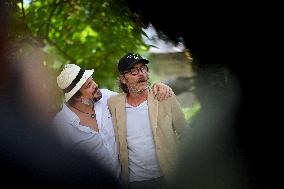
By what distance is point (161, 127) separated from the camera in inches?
125

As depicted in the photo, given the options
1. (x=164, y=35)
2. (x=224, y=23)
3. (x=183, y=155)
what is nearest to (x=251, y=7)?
(x=224, y=23)

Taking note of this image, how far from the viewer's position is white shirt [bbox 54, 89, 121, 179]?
124 inches

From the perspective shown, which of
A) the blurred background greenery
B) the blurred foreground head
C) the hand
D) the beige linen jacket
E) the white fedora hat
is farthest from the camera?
the blurred background greenery

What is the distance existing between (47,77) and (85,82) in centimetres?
145

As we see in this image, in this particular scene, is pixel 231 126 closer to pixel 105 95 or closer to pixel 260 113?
pixel 260 113

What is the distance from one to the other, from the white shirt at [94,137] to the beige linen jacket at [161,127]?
0.07 m

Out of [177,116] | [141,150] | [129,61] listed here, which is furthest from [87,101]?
[177,116]

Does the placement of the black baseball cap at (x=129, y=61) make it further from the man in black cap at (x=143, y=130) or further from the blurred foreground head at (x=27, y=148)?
the blurred foreground head at (x=27, y=148)

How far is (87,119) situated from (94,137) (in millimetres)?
213

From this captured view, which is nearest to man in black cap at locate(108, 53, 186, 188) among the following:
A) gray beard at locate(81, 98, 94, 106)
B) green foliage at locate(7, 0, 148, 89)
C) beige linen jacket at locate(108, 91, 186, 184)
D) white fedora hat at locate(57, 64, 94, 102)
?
beige linen jacket at locate(108, 91, 186, 184)

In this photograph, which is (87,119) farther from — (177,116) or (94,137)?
(177,116)

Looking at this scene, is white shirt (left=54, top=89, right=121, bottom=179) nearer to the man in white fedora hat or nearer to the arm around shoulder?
the man in white fedora hat

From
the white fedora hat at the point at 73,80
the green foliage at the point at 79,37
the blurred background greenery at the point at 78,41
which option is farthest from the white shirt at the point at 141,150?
the green foliage at the point at 79,37

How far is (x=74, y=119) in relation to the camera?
3.36 metres
